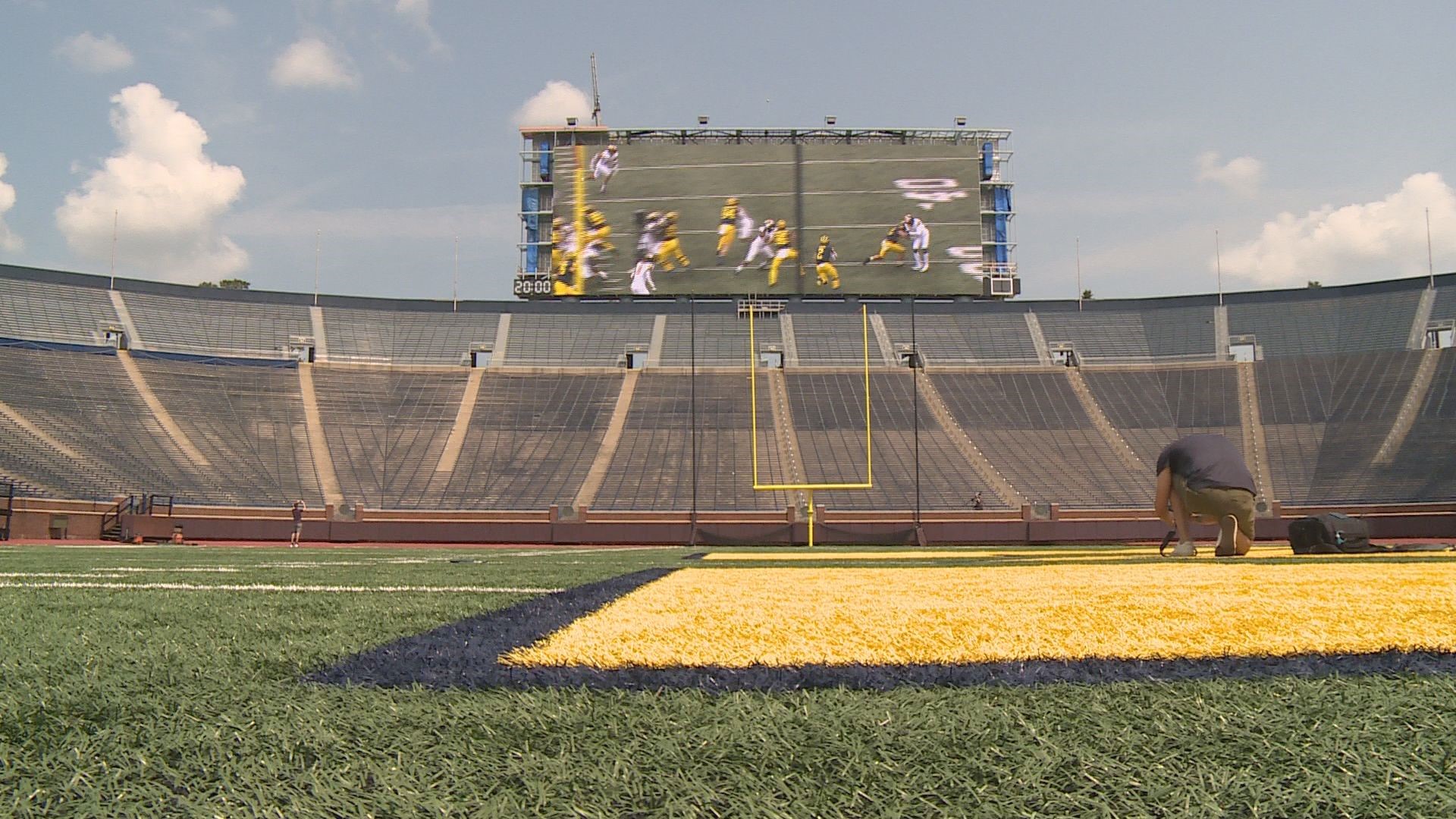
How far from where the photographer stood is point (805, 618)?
324 centimetres

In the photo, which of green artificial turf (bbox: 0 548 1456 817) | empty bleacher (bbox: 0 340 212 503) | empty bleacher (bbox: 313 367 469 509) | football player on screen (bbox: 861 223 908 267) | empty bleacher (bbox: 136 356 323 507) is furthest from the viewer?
empty bleacher (bbox: 313 367 469 509)

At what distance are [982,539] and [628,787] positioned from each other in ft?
83.0

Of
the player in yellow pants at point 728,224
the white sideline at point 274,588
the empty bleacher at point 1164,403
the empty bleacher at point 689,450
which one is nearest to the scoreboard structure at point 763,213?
the player in yellow pants at point 728,224

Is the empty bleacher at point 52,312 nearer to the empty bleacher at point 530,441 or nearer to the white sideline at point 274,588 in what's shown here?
the empty bleacher at point 530,441

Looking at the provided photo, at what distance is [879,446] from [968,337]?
9151 millimetres

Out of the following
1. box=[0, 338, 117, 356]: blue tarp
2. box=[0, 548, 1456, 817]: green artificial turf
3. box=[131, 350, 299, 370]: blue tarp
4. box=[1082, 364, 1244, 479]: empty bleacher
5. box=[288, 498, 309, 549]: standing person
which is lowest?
box=[288, 498, 309, 549]: standing person

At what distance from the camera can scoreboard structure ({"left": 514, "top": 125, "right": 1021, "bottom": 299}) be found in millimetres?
30391

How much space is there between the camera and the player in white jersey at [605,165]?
Answer: 1230 inches

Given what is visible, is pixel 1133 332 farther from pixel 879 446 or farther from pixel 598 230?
pixel 598 230

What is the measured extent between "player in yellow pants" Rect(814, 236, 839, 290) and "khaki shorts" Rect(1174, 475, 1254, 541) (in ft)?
72.3

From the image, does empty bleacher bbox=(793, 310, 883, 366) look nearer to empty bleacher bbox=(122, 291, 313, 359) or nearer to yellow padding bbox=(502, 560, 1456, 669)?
empty bleacher bbox=(122, 291, 313, 359)

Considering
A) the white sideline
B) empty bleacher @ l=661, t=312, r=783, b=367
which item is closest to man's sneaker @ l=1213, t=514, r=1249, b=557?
the white sideline

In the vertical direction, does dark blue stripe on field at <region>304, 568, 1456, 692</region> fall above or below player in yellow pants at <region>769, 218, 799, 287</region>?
below

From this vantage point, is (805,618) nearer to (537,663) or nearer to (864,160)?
(537,663)
